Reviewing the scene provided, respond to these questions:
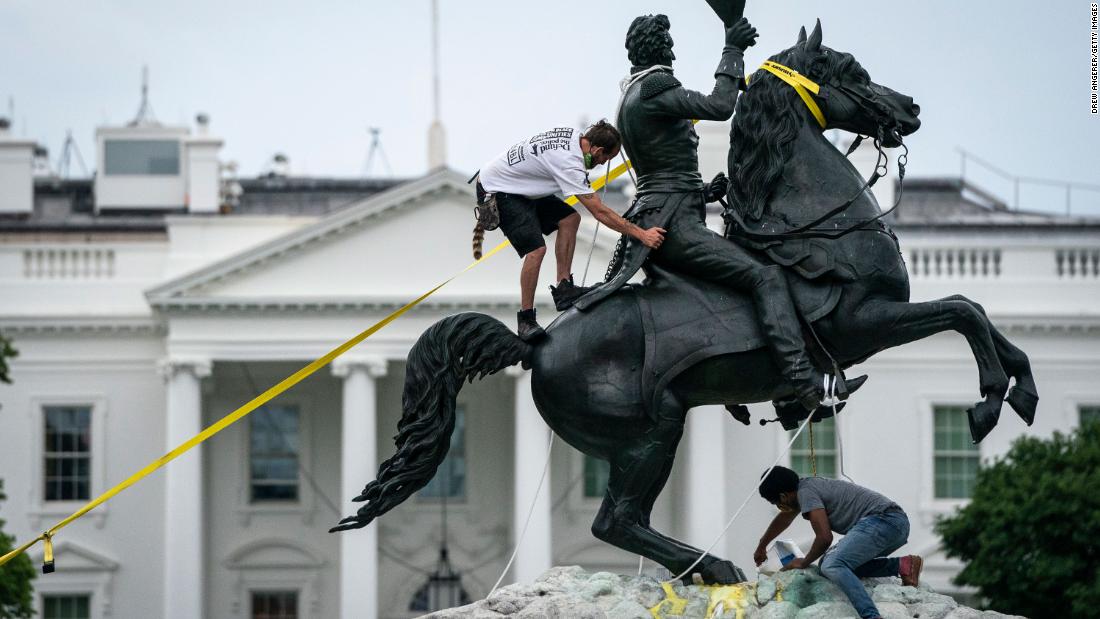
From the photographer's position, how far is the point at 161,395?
4816cm

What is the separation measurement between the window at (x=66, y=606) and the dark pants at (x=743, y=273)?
126 ft

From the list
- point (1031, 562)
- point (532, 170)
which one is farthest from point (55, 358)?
point (532, 170)

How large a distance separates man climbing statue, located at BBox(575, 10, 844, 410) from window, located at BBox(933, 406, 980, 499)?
36.2 metres

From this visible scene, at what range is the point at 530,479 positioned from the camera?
4628 centimetres

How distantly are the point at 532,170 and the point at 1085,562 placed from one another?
68.6ft

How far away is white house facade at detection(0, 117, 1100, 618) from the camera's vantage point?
4578 centimetres

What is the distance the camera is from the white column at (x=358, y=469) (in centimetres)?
4566

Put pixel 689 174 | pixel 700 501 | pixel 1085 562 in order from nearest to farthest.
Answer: pixel 689 174 → pixel 1085 562 → pixel 700 501

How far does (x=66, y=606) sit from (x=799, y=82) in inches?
1541

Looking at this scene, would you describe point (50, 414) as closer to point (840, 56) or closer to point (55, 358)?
point (55, 358)

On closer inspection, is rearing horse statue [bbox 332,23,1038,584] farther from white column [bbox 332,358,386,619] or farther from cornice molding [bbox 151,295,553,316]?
white column [bbox 332,358,386,619]

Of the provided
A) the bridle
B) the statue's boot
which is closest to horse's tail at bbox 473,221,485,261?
the bridle

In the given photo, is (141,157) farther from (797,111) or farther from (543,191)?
(797,111)

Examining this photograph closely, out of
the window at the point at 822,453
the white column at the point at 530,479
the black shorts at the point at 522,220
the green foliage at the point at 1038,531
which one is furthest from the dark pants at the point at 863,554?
the white column at the point at 530,479
